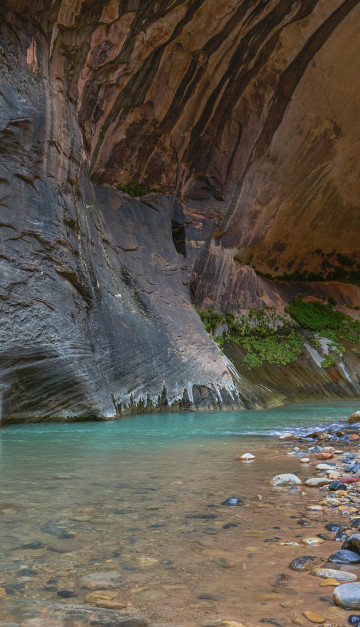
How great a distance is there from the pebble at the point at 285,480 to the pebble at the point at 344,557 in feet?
4.48

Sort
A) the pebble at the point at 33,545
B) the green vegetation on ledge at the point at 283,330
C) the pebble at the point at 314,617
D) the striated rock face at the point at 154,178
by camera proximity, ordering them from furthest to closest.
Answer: the green vegetation on ledge at the point at 283,330, the striated rock face at the point at 154,178, the pebble at the point at 33,545, the pebble at the point at 314,617

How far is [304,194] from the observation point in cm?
1808

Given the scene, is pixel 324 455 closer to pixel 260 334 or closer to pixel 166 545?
pixel 166 545

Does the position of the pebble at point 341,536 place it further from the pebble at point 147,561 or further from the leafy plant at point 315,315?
the leafy plant at point 315,315

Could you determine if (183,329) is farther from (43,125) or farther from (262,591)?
(262,591)

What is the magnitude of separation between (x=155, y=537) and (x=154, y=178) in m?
13.0

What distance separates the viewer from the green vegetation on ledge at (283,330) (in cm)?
1582

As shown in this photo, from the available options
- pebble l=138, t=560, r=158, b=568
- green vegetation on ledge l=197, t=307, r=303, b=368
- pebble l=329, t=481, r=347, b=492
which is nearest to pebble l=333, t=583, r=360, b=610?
pebble l=138, t=560, r=158, b=568

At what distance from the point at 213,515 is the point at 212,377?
357 inches

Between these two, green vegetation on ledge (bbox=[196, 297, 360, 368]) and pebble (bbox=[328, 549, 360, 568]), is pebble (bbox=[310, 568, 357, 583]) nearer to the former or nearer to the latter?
pebble (bbox=[328, 549, 360, 568])

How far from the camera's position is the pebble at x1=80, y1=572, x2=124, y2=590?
1.66 meters

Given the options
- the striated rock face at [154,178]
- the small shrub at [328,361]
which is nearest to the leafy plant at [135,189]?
the striated rock face at [154,178]

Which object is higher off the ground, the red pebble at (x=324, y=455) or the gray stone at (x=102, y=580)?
the red pebble at (x=324, y=455)

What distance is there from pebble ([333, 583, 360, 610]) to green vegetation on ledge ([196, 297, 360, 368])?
13416 mm
